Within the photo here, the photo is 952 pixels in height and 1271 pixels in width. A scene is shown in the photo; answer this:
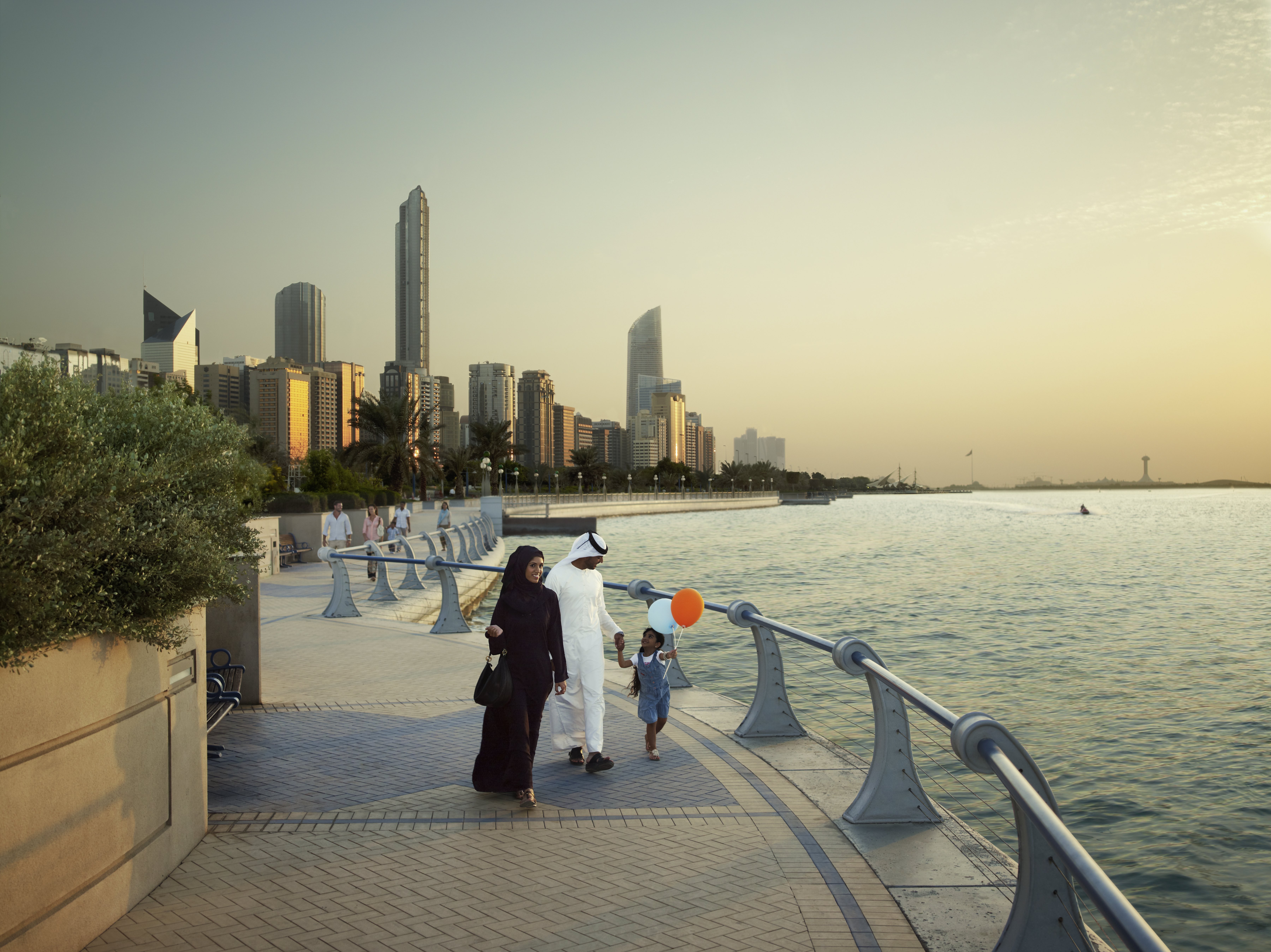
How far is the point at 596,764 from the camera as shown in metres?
6.55

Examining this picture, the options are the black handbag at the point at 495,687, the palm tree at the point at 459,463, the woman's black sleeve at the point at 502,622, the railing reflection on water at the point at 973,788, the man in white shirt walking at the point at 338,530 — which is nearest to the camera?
the railing reflection on water at the point at 973,788

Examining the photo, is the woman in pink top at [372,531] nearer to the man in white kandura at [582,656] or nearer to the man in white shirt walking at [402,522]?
the man in white shirt walking at [402,522]

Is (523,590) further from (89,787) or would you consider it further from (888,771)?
(89,787)

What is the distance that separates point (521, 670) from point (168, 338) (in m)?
196

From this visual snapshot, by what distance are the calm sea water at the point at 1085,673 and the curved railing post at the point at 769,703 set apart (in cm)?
157

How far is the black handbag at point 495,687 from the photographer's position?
5.80 m

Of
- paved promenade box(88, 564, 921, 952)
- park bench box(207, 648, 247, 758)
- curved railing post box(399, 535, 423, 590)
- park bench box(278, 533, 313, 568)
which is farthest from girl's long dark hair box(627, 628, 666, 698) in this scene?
park bench box(278, 533, 313, 568)

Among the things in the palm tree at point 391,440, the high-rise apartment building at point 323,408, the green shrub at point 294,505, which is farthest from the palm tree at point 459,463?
the high-rise apartment building at point 323,408

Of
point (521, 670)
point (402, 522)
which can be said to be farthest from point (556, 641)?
point (402, 522)

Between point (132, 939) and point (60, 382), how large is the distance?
251cm

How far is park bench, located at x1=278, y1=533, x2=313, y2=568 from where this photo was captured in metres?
25.7

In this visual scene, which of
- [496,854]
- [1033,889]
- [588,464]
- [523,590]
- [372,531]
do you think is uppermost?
[588,464]

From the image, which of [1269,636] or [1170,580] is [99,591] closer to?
[1269,636]

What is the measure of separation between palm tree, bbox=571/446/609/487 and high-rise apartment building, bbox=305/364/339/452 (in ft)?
233
